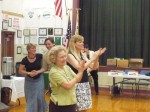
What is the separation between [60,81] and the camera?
3035 millimetres

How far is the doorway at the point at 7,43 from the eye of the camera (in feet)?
36.2

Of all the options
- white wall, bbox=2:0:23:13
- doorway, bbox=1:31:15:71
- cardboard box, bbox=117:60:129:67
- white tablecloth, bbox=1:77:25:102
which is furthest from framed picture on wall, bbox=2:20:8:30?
cardboard box, bbox=117:60:129:67

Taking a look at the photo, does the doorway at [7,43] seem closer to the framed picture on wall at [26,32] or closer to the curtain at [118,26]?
the framed picture on wall at [26,32]

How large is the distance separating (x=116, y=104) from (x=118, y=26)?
3843mm

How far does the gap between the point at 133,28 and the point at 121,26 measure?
0.48m

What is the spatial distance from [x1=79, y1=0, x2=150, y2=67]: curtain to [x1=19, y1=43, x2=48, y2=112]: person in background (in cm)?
637

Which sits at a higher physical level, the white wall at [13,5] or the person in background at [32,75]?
the white wall at [13,5]

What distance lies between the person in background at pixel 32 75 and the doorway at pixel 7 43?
5.96 m

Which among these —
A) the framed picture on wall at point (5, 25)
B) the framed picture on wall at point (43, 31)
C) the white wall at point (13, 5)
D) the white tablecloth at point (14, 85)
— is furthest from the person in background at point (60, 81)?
the framed picture on wall at point (43, 31)

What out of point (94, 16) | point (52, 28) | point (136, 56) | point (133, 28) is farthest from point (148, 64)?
point (52, 28)

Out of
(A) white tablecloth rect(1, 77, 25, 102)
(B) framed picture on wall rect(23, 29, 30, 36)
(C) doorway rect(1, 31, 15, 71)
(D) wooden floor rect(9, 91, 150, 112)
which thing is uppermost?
(B) framed picture on wall rect(23, 29, 30, 36)

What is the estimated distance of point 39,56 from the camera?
5363mm

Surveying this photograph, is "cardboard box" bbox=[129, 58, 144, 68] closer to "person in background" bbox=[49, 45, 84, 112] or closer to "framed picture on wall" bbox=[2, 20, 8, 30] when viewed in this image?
"framed picture on wall" bbox=[2, 20, 8, 30]

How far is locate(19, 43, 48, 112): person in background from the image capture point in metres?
5.24
